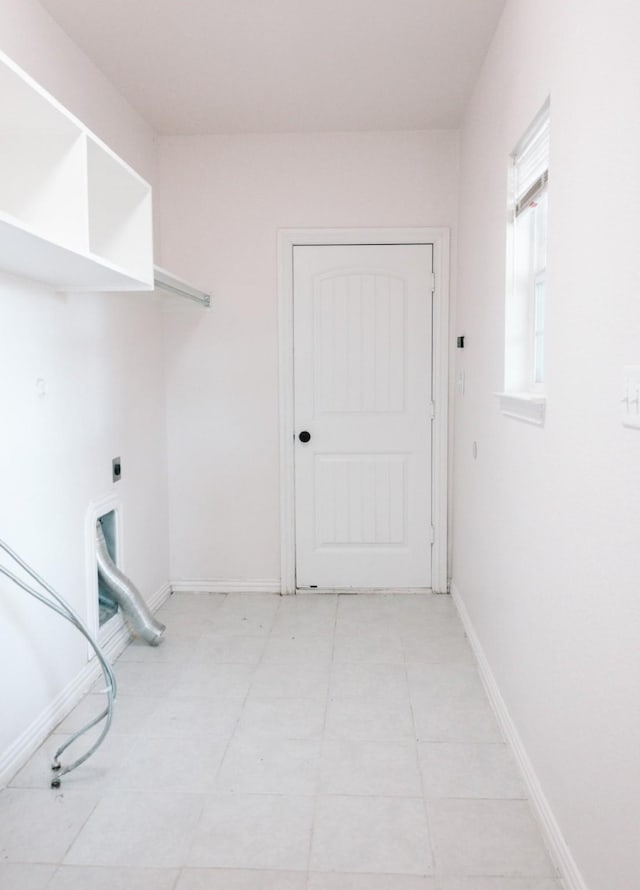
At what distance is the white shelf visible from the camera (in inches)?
68.9

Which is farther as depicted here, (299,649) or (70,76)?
(299,649)

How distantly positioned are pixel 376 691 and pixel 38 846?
1383 mm

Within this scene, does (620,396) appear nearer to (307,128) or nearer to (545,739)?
Answer: (545,739)

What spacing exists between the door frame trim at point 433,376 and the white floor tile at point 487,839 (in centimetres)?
208

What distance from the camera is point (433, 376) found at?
4027mm

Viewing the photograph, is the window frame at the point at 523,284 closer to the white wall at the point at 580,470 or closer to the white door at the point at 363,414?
the white wall at the point at 580,470

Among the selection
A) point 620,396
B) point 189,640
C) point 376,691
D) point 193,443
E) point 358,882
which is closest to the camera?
point 620,396

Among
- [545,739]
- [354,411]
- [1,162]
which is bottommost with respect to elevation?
[545,739]

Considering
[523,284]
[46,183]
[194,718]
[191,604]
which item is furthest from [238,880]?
[191,604]

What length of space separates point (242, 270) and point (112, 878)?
121 inches

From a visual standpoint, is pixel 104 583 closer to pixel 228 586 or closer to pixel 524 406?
pixel 228 586

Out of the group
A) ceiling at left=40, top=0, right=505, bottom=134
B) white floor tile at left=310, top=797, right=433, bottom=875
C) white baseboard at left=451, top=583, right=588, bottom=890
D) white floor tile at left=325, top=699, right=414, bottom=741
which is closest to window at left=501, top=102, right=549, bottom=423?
ceiling at left=40, top=0, right=505, bottom=134

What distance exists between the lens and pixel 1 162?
6.69ft

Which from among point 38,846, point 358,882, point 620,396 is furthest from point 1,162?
point 358,882
